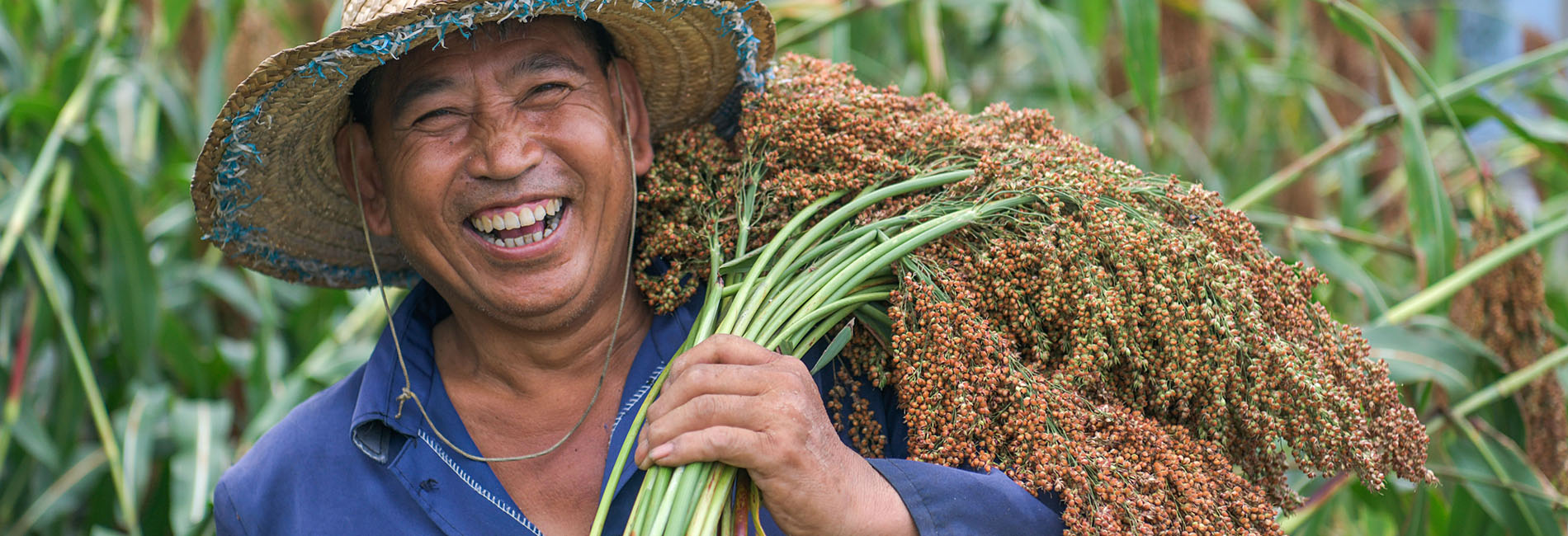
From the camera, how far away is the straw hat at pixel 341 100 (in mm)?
1576

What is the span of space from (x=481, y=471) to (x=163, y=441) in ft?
5.40

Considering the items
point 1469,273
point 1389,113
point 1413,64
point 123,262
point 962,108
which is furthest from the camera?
point 962,108

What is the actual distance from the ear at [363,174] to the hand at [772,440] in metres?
0.74

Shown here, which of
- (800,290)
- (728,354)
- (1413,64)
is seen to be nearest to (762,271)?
(800,290)

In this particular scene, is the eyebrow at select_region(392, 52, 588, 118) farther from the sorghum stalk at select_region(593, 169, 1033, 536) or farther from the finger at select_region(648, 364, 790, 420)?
the finger at select_region(648, 364, 790, 420)

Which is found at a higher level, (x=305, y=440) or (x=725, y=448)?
(x=725, y=448)

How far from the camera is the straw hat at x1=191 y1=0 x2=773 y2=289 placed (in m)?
Answer: 1.58

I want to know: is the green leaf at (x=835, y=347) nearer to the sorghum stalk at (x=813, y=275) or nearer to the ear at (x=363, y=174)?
the sorghum stalk at (x=813, y=275)

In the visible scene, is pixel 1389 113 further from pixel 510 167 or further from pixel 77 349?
pixel 77 349

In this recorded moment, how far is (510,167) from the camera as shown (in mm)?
1670

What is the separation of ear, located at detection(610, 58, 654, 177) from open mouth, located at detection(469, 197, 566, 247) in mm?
186

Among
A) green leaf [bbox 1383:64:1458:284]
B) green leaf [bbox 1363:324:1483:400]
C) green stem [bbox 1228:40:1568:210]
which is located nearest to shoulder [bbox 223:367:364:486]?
green stem [bbox 1228:40:1568:210]

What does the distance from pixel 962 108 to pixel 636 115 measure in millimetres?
1399

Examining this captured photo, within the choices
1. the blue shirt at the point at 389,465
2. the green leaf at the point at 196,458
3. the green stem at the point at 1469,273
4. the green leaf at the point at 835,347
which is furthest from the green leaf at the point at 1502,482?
the green leaf at the point at 196,458
